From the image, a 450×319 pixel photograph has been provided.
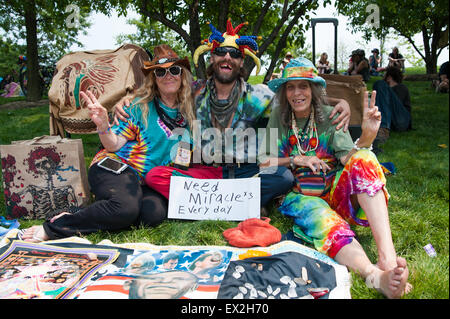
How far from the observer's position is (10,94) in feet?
55.1

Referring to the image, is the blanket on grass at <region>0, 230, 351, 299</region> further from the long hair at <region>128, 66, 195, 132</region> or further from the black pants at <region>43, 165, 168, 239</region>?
the long hair at <region>128, 66, 195, 132</region>

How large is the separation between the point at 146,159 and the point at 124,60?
68.9 inches

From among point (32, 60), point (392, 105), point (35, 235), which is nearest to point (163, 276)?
point (35, 235)

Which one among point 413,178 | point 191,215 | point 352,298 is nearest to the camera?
point 352,298

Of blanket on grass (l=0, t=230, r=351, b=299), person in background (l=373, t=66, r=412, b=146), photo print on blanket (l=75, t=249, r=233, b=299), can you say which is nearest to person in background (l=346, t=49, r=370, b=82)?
person in background (l=373, t=66, r=412, b=146)

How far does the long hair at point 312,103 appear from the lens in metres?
2.88

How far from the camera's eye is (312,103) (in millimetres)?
2949

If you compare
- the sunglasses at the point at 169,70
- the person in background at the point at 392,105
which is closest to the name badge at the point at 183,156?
the sunglasses at the point at 169,70

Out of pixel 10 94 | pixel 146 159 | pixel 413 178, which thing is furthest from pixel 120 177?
pixel 10 94

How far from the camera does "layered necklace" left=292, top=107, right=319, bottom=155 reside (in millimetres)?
2920

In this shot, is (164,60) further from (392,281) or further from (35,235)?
(392,281)

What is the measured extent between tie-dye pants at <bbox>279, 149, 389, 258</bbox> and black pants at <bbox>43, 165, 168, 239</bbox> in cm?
120

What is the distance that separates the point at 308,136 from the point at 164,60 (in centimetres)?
142

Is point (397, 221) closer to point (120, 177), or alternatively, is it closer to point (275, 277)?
point (275, 277)
